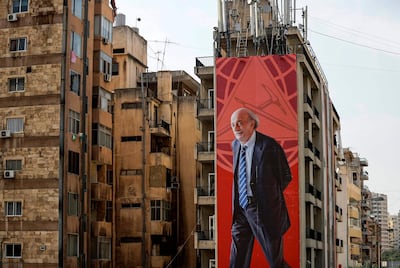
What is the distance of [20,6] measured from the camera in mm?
46844

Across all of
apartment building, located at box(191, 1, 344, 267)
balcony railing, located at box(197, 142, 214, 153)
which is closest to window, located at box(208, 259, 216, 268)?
apartment building, located at box(191, 1, 344, 267)

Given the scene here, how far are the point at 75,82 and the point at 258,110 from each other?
11.7m

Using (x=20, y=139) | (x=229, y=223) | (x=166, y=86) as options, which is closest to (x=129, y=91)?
(x=166, y=86)

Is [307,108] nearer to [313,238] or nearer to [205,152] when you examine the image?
[205,152]

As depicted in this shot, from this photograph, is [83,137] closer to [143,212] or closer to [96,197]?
[96,197]

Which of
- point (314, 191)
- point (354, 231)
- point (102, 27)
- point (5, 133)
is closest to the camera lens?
point (5, 133)

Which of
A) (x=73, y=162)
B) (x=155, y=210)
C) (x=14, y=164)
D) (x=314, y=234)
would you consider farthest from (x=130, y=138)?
(x=314, y=234)

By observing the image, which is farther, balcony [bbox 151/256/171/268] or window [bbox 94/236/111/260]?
balcony [bbox 151/256/171/268]

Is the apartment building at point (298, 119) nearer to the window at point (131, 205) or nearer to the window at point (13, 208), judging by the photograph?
the window at point (131, 205)

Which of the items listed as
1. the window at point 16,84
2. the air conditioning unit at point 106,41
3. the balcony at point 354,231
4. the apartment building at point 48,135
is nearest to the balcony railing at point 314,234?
the apartment building at point 48,135

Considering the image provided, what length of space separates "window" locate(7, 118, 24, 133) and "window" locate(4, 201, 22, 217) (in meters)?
4.47

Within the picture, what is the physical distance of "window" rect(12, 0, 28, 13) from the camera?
4672 centimetres

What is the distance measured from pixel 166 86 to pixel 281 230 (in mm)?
19447

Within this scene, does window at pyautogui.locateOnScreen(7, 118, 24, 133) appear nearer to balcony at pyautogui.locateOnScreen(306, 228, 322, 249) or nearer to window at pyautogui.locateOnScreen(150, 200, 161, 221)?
window at pyautogui.locateOnScreen(150, 200, 161, 221)
